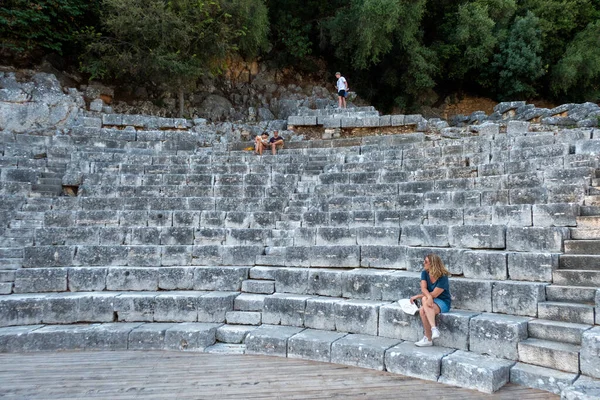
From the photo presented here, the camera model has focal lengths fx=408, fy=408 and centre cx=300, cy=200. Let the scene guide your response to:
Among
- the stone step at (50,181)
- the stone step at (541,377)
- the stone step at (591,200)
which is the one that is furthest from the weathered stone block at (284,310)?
the stone step at (50,181)

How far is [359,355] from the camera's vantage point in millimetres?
4734

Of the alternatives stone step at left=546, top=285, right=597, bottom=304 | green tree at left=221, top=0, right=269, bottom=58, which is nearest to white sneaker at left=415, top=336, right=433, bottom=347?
stone step at left=546, top=285, right=597, bottom=304

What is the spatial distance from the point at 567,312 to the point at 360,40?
16.1 meters

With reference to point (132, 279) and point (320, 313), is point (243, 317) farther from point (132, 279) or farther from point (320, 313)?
point (132, 279)

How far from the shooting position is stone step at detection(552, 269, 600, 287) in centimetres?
456

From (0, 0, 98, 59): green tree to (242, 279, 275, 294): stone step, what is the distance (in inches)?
517

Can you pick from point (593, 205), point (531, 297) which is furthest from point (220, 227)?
point (593, 205)

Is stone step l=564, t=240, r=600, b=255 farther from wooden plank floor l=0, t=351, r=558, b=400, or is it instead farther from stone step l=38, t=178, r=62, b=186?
stone step l=38, t=178, r=62, b=186

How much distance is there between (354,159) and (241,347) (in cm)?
621

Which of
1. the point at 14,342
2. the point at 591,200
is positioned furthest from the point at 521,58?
the point at 14,342

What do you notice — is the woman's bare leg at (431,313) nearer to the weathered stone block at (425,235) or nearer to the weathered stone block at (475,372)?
the weathered stone block at (475,372)

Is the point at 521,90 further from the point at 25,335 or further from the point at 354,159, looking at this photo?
the point at 25,335

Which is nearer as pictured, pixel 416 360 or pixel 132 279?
pixel 416 360

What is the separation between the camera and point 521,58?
19.1 meters
